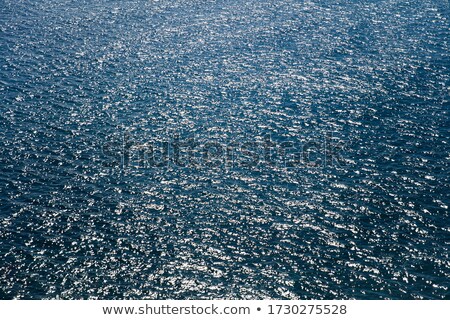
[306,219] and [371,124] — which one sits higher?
[371,124]

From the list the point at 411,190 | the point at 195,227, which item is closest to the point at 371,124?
the point at 411,190

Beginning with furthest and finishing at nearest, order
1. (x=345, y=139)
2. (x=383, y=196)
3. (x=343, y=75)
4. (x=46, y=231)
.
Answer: (x=343, y=75) → (x=345, y=139) → (x=383, y=196) → (x=46, y=231)

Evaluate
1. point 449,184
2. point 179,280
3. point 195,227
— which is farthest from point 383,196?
point 179,280

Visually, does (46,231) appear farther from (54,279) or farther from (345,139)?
(345,139)
